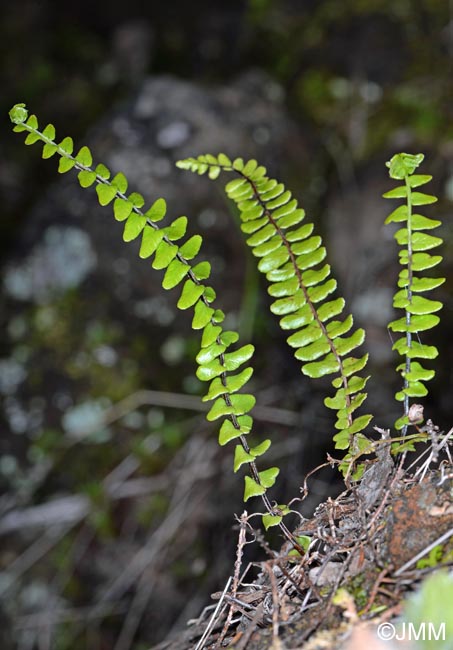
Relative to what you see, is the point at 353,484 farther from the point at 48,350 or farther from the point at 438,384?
the point at 48,350

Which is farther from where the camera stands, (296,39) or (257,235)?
(296,39)

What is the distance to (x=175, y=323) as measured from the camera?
117 inches

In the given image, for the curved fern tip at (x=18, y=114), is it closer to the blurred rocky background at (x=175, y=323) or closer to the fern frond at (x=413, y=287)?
the fern frond at (x=413, y=287)

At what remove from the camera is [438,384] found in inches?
90.6

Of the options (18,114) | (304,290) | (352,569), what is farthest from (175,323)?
(352,569)

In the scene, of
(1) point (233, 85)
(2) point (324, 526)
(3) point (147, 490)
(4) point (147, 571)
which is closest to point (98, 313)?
(3) point (147, 490)

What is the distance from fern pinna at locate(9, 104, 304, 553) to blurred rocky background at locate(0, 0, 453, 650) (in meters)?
0.78

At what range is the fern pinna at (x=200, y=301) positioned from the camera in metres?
1.45

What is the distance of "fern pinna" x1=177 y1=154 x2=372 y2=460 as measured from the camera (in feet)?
4.89

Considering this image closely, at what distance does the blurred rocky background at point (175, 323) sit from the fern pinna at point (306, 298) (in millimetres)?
828

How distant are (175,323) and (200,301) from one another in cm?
148

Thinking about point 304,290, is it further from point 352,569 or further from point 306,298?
point 352,569

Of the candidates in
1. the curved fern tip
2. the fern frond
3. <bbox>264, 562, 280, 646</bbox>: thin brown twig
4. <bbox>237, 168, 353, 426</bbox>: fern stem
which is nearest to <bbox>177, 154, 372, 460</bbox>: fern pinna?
<bbox>237, 168, 353, 426</bbox>: fern stem

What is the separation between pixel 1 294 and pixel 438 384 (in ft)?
6.52
